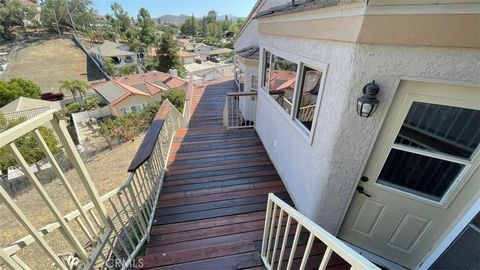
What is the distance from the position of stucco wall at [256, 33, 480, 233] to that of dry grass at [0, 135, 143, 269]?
6193 millimetres

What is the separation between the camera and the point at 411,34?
153 cm

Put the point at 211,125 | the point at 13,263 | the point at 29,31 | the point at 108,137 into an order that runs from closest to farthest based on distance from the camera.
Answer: the point at 13,263, the point at 211,125, the point at 108,137, the point at 29,31

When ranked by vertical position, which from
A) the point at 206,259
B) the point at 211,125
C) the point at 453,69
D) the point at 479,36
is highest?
the point at 479,36

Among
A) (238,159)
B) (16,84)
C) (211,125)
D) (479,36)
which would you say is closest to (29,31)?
(16,84)

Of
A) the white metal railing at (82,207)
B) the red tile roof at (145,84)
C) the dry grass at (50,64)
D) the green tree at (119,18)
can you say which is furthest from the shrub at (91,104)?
the green tree at (119,18)

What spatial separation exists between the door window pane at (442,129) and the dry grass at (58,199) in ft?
24.1

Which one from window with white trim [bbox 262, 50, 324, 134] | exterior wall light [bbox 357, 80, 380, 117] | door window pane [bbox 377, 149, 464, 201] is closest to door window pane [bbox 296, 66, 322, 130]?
window with white trim [bbox 262, 50, 324, 134]

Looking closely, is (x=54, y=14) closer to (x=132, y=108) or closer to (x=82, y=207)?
(x=132, y=108)

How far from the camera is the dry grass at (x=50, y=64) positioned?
28.0m

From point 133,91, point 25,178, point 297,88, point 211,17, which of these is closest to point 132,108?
point 133,91

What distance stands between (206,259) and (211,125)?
517 centimetres

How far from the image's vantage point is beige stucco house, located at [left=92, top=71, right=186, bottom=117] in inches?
733

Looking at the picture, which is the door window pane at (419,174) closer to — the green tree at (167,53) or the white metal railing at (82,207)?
the white metal railing at (82,207)

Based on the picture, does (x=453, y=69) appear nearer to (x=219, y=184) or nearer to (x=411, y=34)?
(x=411, y=34)
